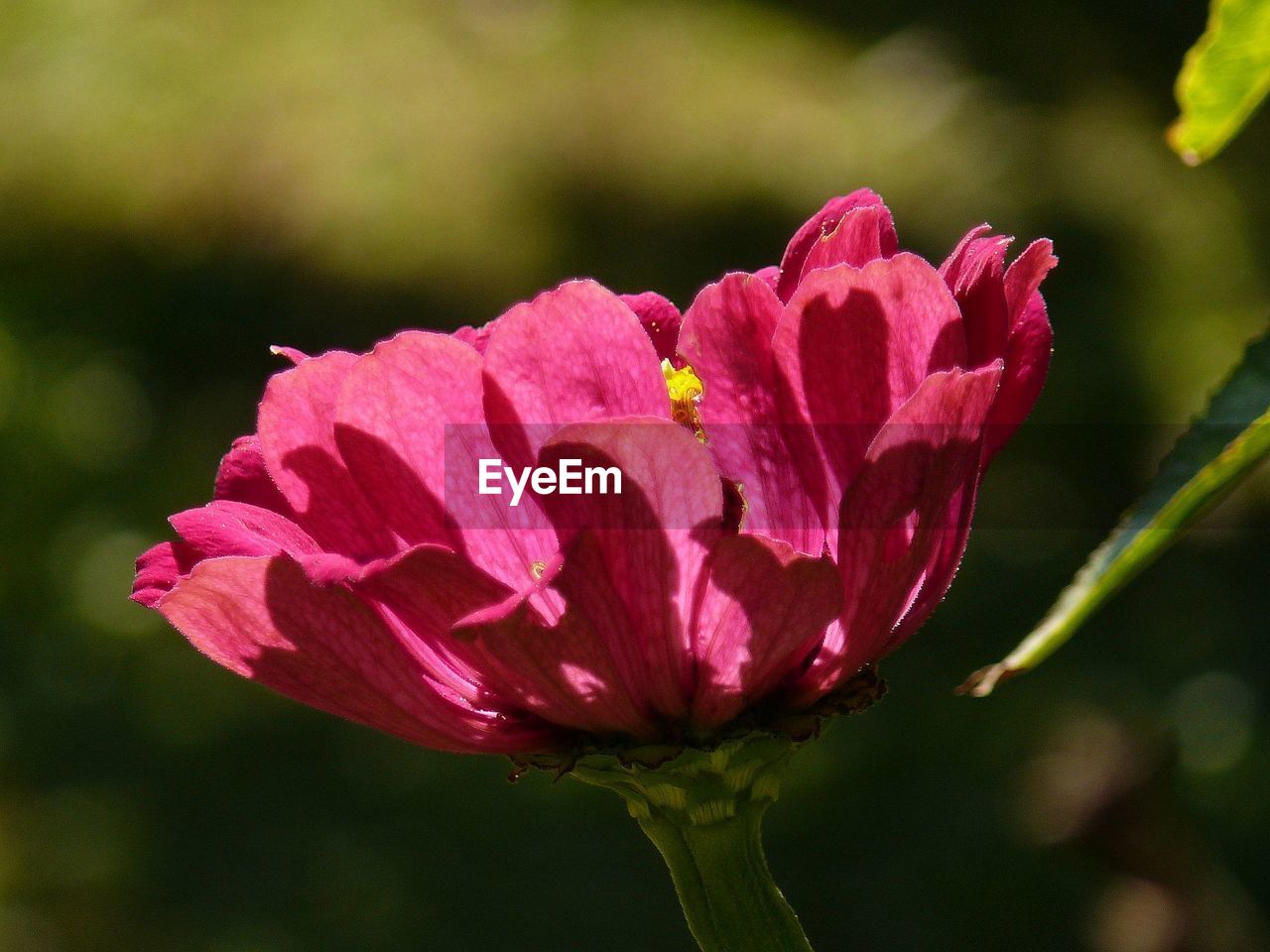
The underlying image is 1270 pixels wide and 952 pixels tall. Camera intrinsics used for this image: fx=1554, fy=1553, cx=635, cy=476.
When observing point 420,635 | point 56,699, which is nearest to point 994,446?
point 420,635

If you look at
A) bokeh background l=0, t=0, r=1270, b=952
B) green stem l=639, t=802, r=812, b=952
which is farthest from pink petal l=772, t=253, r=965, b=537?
bokeh background l=0, t=0, r=1270, b=952

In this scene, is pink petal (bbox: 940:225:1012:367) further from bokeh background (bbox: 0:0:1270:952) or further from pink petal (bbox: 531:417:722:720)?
bokeh background (bbox: 0:0:1270:952)

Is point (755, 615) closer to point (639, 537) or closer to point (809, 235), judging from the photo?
point (639, 537)

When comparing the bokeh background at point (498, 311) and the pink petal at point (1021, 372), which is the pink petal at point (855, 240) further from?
the bokeh background at point (498, 311)

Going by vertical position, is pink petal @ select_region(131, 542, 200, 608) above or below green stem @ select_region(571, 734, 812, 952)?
above

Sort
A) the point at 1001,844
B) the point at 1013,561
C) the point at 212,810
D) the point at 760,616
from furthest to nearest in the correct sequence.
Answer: the point at 1013,561 < the point at 212,810 < the point at 1001,844 < the point at 760,616

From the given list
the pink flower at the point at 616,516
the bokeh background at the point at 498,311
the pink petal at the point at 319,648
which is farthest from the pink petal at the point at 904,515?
the bokeh background at the point at 498,311

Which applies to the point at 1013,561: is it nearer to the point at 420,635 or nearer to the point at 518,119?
the point at 518,119

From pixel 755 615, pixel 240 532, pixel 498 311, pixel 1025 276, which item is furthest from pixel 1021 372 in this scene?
pixel 498 311
